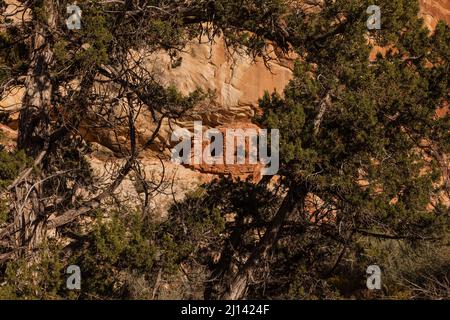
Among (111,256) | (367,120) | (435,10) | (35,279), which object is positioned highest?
(435,10)

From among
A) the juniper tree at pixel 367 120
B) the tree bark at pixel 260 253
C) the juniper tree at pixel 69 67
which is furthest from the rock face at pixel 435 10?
the tree bark at pixel 260 253

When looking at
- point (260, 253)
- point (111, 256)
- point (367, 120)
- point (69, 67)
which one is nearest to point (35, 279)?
point (111, 256)

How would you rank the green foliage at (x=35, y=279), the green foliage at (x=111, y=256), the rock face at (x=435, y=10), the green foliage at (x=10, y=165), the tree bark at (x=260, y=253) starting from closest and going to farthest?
1. the green foliage at (x=35, y=279)
2. the green foliage at (x=10, y=165)
3. the green foliage at (x=111, y=256)
4. the tree bark at (x=260, y=253)
5. the rock face at (x=435, y=10)

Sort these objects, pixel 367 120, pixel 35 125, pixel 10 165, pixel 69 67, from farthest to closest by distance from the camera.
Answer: pixel 35 125 < pixel 69 67 < pixel 367 120 < pixel 10 165

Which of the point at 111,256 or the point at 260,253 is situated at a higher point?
the point at 260,253

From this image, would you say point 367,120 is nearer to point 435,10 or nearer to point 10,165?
point 10,165

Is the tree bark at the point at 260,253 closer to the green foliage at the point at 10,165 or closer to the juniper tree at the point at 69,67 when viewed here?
the juniper tree at the point at 69,67

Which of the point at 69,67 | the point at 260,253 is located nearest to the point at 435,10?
the point at 260,253

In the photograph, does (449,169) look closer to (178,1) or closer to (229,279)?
(229,279)

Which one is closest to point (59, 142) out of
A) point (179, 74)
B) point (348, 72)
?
point (348, 72)

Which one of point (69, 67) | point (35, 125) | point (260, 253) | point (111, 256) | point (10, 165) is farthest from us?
point (260, 253)

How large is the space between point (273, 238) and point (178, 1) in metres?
3.59

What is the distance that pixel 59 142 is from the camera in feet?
33.1

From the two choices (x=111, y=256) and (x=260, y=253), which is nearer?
(x=111, y=256)
